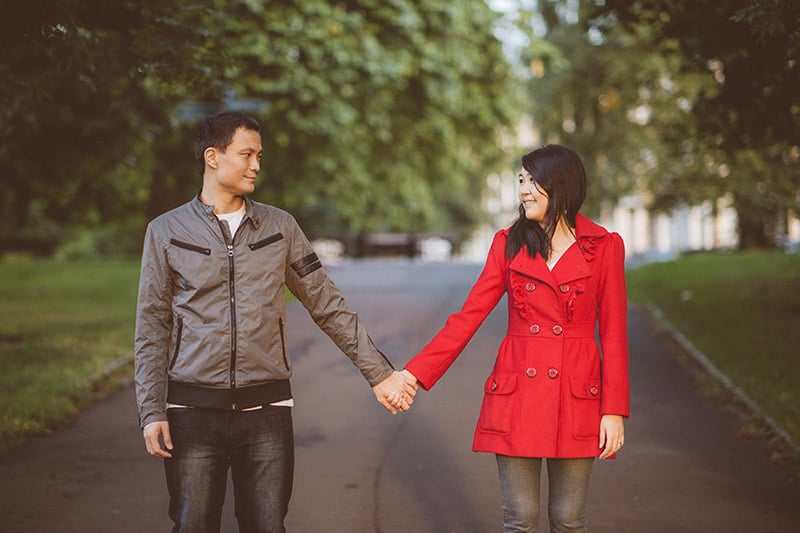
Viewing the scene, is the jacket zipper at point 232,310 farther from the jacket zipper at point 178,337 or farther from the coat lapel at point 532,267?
the coat lapel at point 532,267

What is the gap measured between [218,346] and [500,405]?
1.03 meters

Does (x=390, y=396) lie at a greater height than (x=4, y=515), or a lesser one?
greater

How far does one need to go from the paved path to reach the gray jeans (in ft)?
6.52

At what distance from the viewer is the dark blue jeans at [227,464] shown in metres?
3.97

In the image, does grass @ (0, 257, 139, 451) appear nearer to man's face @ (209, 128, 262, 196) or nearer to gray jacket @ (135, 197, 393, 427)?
gray jacket @ (135, 197, 393, 427)

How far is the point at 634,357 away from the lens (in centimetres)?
1279

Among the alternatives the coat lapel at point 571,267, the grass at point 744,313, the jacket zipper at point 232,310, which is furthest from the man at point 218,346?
the grass at point 744,313

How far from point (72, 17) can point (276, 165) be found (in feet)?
49.0

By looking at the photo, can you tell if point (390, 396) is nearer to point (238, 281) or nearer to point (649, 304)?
point (238, 281)

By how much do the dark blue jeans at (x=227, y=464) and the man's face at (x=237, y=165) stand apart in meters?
0.78

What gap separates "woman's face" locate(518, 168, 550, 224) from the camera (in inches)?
165

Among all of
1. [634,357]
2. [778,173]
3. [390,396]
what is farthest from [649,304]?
[390,396]

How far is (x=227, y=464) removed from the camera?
4.07m

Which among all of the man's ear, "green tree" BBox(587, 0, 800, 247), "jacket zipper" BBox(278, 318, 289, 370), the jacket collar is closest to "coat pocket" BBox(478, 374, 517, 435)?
"jacket zipper" BBox(278, 318, 289, 370)
